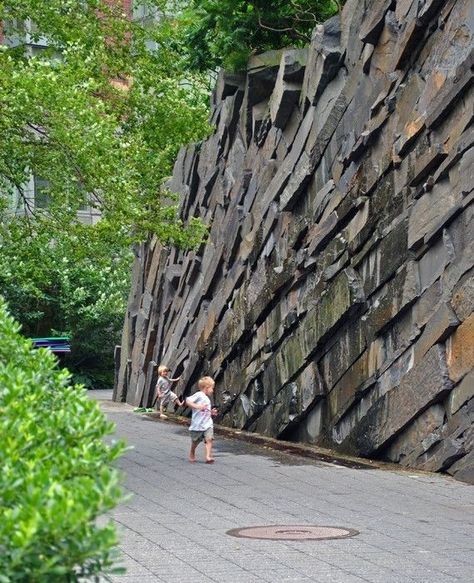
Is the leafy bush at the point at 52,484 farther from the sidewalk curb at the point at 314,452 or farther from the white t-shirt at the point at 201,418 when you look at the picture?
the white t-shirt at the point at 201,418

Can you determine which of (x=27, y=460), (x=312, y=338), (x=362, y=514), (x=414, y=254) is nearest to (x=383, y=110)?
(x=414, y=254)

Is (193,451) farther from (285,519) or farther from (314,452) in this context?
(285,519)

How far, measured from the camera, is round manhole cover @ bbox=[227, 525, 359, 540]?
10.6 m

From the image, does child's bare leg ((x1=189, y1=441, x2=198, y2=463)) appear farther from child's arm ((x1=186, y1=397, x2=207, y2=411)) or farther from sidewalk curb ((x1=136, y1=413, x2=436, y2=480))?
sidewalk curb ((x1=136, y1=413, x2=436, y2=480))

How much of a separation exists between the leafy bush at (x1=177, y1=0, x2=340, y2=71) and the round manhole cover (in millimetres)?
13987

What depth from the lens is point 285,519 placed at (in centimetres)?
1184

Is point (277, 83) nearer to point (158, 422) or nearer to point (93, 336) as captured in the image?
point (158, 422)

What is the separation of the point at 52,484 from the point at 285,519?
7.94 meters

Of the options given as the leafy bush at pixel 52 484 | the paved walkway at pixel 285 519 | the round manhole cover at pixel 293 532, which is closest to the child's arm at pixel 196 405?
the paved walkway at pixel 285 519

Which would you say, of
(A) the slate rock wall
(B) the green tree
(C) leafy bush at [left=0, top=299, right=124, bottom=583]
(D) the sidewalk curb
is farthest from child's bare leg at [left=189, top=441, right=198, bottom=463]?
(C) leafy bush at [left=0, top=299, right=124, bottom=583]

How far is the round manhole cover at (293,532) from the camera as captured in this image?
1062cm

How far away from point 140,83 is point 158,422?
25.6 ft

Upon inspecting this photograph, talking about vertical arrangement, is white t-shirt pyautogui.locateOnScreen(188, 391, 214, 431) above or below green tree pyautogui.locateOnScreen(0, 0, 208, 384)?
below

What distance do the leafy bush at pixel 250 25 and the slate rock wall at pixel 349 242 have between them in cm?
60
